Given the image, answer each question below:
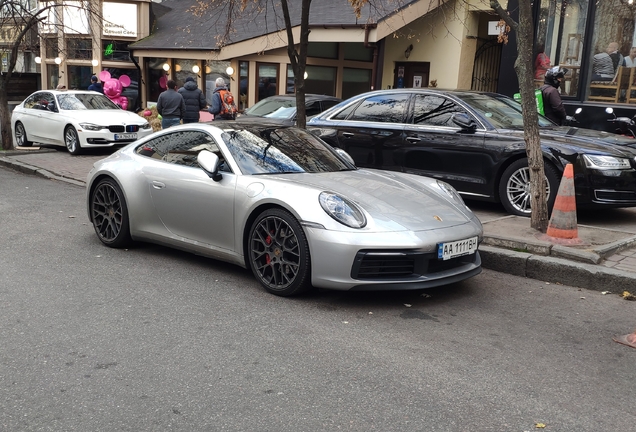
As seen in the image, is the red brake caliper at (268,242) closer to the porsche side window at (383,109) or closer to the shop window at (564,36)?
the porsche side window at (383,109)

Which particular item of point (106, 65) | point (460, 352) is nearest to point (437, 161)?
point (460, 352)

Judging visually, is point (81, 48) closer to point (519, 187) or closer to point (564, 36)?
point (564, 36)

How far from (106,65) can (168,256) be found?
67.8ft

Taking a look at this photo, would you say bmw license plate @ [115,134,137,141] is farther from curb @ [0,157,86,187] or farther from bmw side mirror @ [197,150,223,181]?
bmw side mirror @ [197,150,223,181]

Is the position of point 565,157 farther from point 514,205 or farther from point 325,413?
point 325,413

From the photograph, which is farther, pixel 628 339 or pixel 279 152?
pixel 279 152

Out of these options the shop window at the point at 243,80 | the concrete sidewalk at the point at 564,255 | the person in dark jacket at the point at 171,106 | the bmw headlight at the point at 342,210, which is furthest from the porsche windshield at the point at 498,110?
the shop window at the point at 243,80

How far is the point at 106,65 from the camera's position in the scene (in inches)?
998

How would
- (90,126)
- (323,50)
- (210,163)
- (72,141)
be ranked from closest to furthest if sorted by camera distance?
(210,163) < (90,126) < (72,141) < (323,50)

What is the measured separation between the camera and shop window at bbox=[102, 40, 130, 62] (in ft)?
83.0

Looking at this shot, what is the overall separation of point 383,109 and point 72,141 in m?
8.77

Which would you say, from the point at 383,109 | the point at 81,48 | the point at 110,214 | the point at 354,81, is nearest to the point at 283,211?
the point at 110,214

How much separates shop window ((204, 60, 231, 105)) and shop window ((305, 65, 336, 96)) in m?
2.79

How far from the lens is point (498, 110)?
8.82 metres
